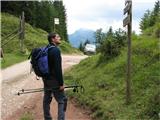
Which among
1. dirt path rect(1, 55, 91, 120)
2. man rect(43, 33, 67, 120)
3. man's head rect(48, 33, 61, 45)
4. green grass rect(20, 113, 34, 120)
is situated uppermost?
A: man's head rect(48, 33, 61, 45)

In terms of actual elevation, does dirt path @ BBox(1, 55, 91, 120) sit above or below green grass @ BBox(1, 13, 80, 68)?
below

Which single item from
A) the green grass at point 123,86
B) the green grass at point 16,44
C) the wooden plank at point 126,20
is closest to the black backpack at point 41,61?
the green grass at point 123,86

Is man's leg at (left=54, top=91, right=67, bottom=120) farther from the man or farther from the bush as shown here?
the bush

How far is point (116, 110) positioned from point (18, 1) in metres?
63.0

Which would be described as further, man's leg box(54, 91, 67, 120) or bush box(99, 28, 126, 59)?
bush box(99, 28, 126, 59)

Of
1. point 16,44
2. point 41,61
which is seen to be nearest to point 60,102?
point 41,61

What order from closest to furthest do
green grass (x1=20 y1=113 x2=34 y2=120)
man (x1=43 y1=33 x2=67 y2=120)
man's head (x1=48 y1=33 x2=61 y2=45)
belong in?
man (x1=43 y1=33 x2=67 y2=120)
man's head (x1=48 y1=33 x2=61 y2=45)
green grass (x1=20 y1=113 x2=34 y2=120)

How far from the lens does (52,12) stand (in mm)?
85125

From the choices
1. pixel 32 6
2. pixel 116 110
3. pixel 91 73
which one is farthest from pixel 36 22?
pixel 116 110

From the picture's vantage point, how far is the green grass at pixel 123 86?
10.5 metres

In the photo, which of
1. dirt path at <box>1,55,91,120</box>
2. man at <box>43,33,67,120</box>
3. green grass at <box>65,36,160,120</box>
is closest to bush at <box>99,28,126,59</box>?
green grass at <box>65,36,160,120</box>

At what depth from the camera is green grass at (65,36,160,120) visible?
10516 millimetres

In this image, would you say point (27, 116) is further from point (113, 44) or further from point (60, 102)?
point (113, 44)

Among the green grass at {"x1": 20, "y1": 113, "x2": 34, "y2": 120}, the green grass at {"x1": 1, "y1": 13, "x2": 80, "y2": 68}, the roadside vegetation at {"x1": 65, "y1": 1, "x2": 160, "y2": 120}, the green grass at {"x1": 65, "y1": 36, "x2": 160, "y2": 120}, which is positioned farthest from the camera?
the green grass at {"x1": 1, "y1": 13, "x2": 80, "y2": 68}
